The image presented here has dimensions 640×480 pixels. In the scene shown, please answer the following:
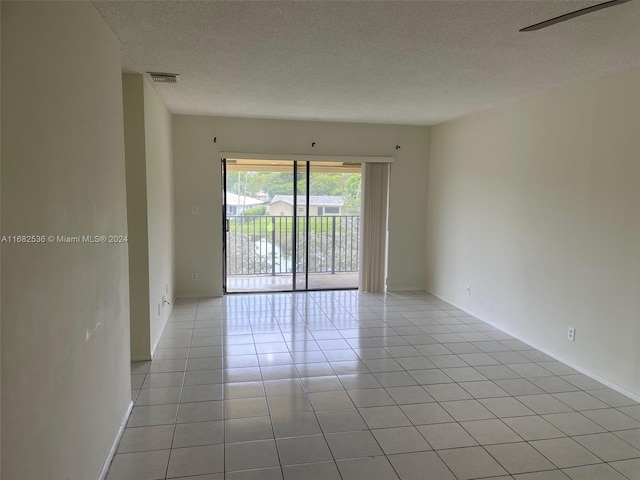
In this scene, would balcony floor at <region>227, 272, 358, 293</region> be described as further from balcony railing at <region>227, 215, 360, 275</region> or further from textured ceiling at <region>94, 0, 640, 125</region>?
textured ceiling at <region>94, 0, 640, 125</region>

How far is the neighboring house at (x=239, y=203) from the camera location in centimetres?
597

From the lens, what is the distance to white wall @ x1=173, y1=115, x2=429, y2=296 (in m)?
5.62

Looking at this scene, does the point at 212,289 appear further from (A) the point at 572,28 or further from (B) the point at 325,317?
(A) the point at 572,28

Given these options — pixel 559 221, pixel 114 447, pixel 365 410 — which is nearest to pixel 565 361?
pixel 559 221

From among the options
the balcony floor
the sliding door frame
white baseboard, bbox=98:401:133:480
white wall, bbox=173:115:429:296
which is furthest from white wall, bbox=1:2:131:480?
the balcony floor

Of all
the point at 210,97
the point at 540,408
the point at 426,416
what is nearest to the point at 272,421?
the point at 426,416

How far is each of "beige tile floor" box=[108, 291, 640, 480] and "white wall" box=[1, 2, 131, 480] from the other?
509mm

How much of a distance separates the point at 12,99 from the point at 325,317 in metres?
4.03

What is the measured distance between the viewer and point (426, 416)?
283cm

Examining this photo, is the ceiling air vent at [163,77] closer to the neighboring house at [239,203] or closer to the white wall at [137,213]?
the white wall at [137,213]

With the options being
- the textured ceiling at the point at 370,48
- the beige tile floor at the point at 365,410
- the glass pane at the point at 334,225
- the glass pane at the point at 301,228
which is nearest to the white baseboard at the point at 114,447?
the beige tile floor at the point at 365,410

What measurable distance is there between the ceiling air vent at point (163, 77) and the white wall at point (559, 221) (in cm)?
317

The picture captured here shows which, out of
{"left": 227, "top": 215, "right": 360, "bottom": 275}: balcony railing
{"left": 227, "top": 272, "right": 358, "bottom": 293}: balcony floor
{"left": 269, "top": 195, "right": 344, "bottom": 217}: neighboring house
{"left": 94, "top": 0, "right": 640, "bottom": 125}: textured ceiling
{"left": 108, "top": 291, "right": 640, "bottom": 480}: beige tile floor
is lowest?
{"left": 108, "top": 291, "right": 640, "bottom": 480}: beige tile floor

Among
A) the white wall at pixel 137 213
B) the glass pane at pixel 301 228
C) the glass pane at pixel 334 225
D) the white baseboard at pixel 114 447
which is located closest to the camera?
the white baseboard at pixel 114 447
